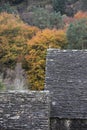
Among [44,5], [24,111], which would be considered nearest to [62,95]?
[24,111]

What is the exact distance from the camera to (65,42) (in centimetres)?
3984

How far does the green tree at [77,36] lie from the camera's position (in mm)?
39469

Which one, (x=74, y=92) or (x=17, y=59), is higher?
(x=74, y=92)

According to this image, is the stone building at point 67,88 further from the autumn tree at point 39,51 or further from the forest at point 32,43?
the autumn tree at point 39,51

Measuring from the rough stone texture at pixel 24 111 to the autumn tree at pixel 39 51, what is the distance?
22289 millimetres

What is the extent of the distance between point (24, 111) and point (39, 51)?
84.5 feet

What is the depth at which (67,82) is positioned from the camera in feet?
59.3

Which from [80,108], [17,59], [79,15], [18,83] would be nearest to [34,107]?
[80,108]

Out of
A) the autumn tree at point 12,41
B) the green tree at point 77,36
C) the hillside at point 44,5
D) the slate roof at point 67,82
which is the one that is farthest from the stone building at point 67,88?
the hillside at point 44,5

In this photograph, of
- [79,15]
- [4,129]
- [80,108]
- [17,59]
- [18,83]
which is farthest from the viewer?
[79,15]

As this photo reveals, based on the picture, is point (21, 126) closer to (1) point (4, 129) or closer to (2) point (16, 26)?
(1) point (4, 129)

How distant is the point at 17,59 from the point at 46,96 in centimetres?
2673

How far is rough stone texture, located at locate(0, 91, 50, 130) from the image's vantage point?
12508mm

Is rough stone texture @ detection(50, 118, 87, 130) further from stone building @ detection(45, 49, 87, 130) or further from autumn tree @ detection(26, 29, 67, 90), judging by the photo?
autumn tree @ detection(26, 29, 67, 90)
